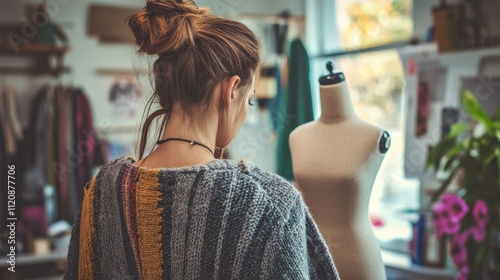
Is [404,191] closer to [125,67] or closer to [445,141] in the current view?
[445,141]

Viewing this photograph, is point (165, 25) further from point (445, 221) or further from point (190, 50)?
point (445, 221)

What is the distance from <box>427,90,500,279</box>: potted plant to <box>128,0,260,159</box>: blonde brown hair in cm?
144

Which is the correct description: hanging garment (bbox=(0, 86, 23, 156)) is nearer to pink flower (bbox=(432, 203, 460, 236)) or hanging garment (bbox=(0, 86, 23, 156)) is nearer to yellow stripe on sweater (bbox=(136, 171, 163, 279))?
pink flower (bbox=(432, 203, 460, 236))

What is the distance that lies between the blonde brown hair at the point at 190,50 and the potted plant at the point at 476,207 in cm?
144

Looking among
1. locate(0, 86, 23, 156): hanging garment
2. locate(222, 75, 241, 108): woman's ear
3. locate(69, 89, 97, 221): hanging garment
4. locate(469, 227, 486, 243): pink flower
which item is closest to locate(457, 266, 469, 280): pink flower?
locate(469, 227, 486, 243): pink flower

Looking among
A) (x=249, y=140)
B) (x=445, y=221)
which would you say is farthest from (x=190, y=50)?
(x=249, y=140)

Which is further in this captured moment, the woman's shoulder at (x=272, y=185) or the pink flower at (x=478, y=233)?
the pink flower at (x=478, y=233)

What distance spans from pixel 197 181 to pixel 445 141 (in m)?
1.70

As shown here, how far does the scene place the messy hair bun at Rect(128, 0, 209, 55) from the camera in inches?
44.9

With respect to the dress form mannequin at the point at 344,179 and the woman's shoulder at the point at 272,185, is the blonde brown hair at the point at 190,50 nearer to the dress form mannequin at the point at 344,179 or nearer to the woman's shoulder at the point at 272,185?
the woman's shoulder at the point at 272,185

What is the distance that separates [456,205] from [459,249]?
183 millimetres

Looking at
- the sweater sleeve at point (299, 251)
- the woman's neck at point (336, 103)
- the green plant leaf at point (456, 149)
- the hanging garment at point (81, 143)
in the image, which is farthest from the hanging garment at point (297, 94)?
the hanging garment at point (81, 143)

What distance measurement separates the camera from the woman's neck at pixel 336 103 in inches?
60.9

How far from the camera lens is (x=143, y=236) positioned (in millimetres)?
1129
